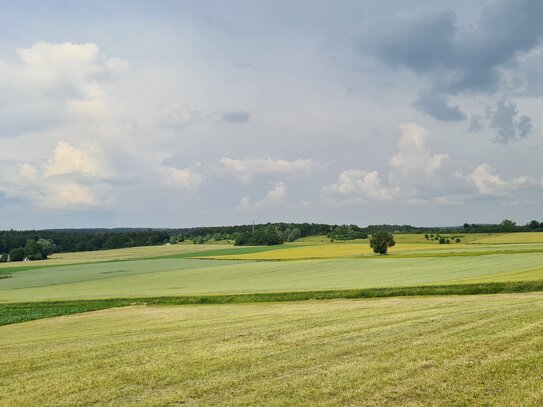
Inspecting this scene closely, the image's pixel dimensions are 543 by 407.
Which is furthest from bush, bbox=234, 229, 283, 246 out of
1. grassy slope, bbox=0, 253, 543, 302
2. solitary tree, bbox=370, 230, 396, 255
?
grassy slope, bbox=0, 253, 543, 302

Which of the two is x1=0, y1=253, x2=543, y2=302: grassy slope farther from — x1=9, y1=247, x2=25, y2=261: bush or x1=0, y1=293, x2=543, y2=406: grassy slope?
x1=9, y1=247, x2=25, y2=261: bush

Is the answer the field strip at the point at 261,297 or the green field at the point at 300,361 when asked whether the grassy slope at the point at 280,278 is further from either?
the green field at the point at 300,361

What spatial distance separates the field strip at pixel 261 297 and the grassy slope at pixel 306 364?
16.9 m

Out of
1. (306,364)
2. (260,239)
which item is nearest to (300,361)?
(306,364)

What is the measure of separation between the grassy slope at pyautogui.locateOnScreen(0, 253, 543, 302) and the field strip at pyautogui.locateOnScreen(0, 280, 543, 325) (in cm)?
260

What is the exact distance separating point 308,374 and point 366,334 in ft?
16.5

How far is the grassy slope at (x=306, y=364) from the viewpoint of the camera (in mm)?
11883

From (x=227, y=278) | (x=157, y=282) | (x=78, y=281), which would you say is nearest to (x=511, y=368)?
(x=227, y=278)

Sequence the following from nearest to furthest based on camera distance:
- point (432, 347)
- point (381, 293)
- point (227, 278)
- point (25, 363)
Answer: point (432, 347) < point (25, 363) < point (381, 293) < point (227, 278)

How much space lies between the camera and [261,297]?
142ft

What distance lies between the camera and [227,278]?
2618 inches

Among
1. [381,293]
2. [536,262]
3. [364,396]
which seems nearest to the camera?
[364,396]

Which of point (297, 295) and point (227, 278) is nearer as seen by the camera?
point (297, 295)

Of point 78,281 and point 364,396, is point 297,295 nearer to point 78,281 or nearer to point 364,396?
point 364,396
